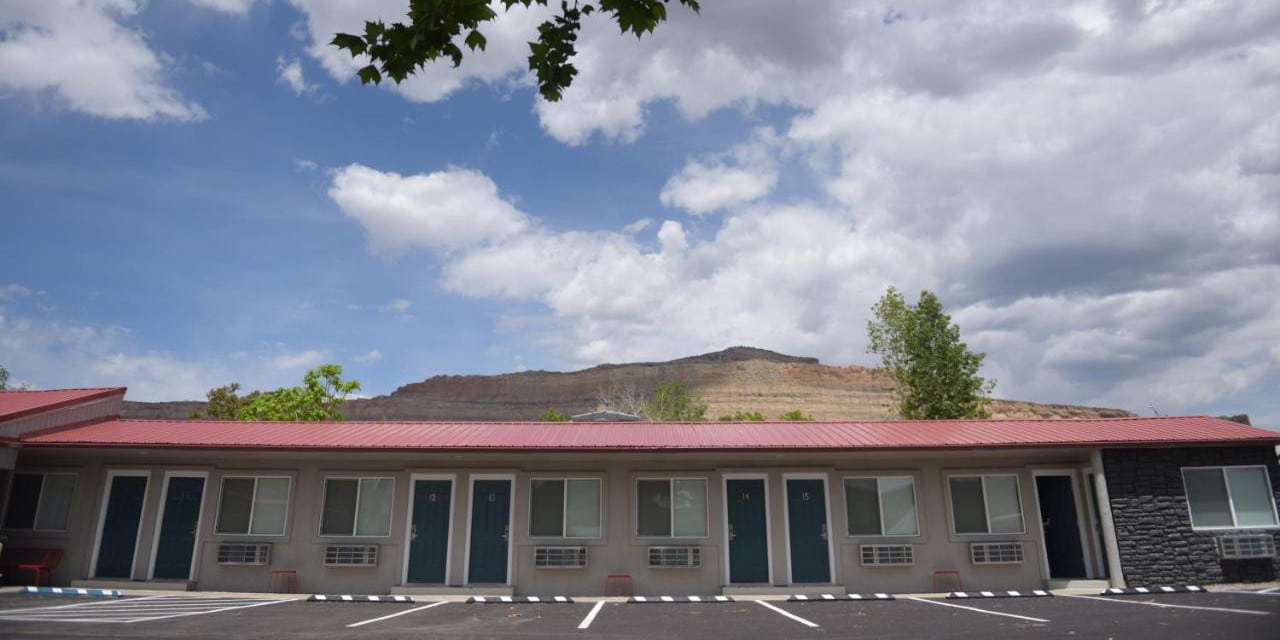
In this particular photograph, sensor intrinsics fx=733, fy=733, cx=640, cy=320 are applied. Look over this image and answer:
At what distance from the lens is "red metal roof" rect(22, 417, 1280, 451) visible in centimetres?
1503

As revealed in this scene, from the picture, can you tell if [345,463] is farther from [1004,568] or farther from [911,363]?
[911,363]

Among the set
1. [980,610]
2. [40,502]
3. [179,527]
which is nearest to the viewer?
[980,610]

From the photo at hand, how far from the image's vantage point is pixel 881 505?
51.3ft

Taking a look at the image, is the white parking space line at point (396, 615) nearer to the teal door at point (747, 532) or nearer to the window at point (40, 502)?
the teal door at point (747, 532)

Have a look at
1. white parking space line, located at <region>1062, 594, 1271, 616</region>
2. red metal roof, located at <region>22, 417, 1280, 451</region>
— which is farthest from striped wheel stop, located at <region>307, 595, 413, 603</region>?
white parking space line, located at <region>1062, 594, 1271, 616</region>

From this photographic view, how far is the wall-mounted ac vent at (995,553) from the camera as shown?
15.1m

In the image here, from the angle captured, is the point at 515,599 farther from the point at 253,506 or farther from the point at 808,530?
the point at 253,506

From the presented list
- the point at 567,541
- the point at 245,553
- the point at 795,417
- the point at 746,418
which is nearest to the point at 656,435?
the point at 567,541

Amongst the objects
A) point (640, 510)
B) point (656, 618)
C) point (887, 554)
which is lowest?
point (656, 618)

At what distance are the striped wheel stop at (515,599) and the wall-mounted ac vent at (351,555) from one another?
7.96ft

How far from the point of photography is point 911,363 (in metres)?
37.1

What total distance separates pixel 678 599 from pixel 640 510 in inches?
82.0

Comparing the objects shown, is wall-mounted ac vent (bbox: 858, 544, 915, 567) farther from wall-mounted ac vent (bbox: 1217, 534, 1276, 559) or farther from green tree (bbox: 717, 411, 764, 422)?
green tree (bbox: 717, 411, 764, 422)

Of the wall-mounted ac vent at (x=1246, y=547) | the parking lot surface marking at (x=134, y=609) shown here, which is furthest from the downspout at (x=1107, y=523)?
the parking lot surface marking at (x=134, y=609)
